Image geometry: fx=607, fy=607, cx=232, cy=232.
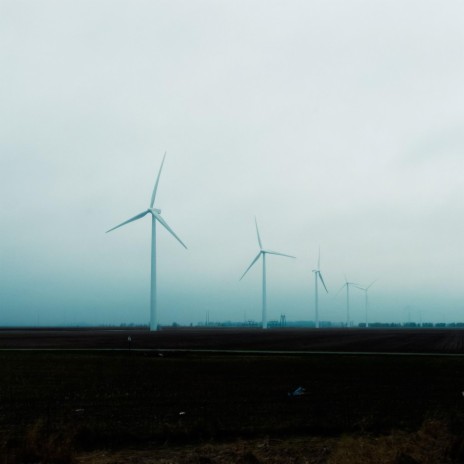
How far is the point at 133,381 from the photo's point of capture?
3284 cm

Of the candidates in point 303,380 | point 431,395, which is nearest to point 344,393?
point 431,395

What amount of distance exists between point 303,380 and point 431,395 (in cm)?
800

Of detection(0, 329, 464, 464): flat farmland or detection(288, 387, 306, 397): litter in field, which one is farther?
detection(288, 387, 306, 397): litter in field

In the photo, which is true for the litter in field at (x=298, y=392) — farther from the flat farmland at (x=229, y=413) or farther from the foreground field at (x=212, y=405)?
the flat farmland at (x=229, y=413)

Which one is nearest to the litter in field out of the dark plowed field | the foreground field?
the foreground field

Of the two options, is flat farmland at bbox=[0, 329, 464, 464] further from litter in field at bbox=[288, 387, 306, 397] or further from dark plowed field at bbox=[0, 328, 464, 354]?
dark plowed field at bbox=[0, 328, 464, 354]

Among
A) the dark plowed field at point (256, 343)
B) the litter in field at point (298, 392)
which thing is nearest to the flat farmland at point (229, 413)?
the litter in field at point (298, 392)

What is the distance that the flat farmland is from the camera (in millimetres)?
15289

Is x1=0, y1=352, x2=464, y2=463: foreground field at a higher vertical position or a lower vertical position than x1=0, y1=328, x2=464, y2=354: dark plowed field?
higher

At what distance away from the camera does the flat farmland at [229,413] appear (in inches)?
602

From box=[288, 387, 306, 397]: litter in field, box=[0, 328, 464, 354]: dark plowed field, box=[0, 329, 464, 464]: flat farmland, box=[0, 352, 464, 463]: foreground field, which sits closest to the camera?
box=[0, 329, 464, 464]: flat farmland

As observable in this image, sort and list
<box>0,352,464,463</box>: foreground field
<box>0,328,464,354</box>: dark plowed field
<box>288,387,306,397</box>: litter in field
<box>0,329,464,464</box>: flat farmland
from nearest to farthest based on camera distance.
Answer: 1. <box>0,329,464,464</box>: flat farmland
2. <box>0,352,464,463</box>: foreground field
3. <box>288,387,306,397</box>: litter in field
4. <box>0,328,464,354</box>: dark plowed field

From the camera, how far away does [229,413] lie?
21812 mm

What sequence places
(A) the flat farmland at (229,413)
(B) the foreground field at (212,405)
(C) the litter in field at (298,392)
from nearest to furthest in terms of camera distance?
1. (A) the flat farmland at (229,413)
2. (B) the foreground field at (212,405)
3. (C) the litter in field at (298,392)
